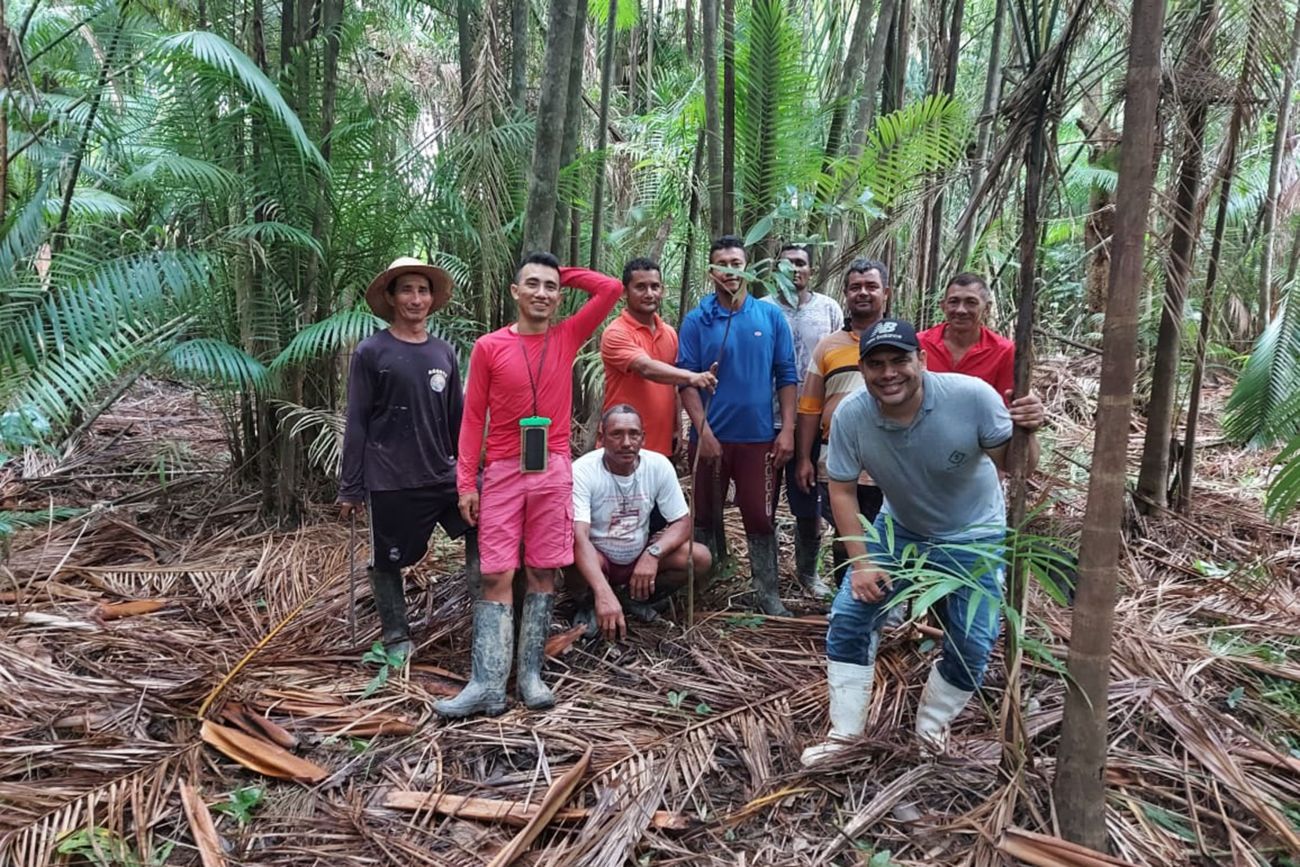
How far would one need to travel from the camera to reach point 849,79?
→ 448 centimetres

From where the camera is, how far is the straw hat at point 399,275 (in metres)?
3.08

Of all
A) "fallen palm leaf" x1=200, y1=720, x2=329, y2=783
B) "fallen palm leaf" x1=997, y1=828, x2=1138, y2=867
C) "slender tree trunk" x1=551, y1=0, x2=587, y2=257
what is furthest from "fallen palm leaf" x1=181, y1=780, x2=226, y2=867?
"slender tree trunk" x1=551, y1=0, x2=587, y2=257

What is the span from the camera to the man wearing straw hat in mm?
3139

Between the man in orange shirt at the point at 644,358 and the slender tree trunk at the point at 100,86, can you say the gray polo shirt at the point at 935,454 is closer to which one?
the man in orange shirt at the point at 644,358

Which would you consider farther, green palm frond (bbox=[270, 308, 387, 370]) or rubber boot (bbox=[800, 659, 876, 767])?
green palm frond (bbox=[270, 308, 387, 370])

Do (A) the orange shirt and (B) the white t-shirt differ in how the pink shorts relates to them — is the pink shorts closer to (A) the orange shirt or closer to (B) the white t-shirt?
(B) the white t-shirt

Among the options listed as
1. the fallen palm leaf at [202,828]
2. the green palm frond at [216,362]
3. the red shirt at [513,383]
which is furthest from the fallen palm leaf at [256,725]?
the green palm frond at [216,362]

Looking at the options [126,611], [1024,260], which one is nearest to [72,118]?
[126,611]

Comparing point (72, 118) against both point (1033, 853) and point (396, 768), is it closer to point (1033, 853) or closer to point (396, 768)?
point (396, 768)

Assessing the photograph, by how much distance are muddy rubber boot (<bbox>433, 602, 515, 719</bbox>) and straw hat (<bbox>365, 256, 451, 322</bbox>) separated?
1283 mm

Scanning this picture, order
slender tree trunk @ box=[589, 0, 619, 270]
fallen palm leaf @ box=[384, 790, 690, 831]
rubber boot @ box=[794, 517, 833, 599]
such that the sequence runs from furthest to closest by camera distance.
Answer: slender tree trunk @ box=[589, 0, 619, 270]
rubber boot @ box=[794, 517, 833, 599]
fallen palm leaf @ box=[384, 790, 690, 831]

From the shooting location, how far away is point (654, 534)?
3.54 m

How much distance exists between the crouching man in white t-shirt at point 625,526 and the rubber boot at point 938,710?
3.51ft

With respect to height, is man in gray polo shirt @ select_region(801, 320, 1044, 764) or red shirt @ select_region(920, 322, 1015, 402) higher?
red shirt @ select_region(920, 322, 1015, 402)
